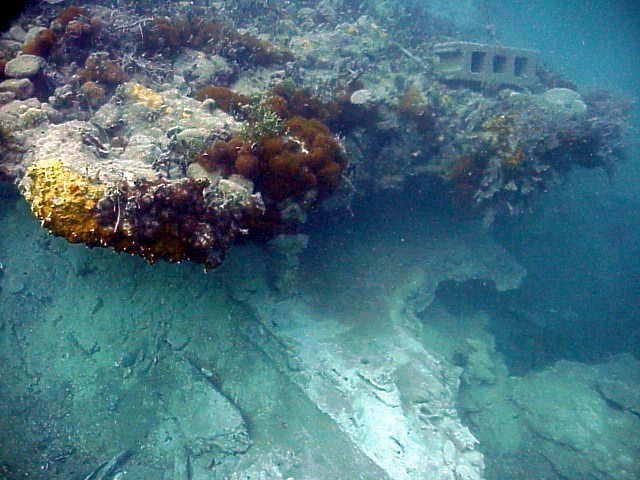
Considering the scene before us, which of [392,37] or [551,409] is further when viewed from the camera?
[392,37]

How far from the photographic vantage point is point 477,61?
13805mm

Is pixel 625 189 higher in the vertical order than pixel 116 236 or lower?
lower

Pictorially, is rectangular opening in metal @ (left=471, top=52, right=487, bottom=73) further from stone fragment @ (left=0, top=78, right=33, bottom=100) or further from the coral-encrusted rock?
stone fragment @ (left=0, top=78, right=33, bottom=100)

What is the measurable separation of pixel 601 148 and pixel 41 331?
1367cm

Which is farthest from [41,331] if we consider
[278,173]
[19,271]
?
[278,173]

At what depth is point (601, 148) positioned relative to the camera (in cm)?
1027

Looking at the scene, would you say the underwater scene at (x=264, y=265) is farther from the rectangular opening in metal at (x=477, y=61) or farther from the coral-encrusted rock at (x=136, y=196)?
the rectangular opening in metal at (x=477, y=61)

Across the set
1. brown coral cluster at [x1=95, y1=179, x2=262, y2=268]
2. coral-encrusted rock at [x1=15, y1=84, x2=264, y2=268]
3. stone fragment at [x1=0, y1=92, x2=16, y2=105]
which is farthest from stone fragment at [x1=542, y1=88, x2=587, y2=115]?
stone fragment at [x1=0, y1=92, x2=16, y2=105]

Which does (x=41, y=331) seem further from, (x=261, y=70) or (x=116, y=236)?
(x=261, y=70)

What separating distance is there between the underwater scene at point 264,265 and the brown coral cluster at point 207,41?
2.7 inches

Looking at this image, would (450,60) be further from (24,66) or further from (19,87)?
(19,87)

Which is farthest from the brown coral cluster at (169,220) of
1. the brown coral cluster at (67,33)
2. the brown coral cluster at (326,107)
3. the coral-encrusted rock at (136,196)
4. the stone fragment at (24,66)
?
the brown coral cluster at (67,33)

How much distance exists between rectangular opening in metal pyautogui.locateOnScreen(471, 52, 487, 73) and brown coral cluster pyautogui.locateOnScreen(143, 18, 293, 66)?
772 centimetres

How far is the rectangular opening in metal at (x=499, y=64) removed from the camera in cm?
1398
